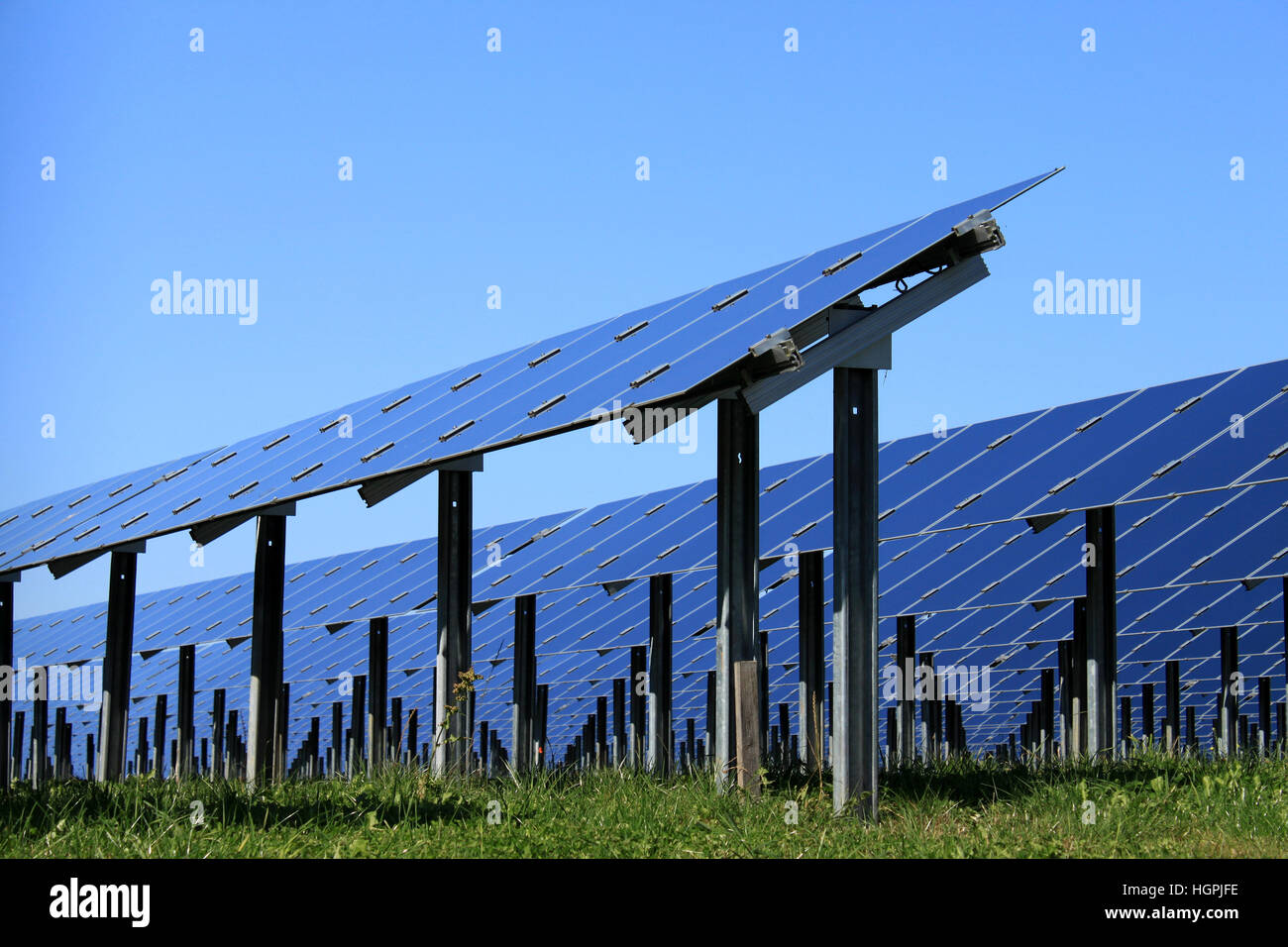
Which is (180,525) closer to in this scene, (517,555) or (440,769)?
(440,769)

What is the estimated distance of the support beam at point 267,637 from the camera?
62.6 ft

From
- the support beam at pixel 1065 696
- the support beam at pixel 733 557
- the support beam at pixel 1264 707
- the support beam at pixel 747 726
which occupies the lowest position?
the support beam at pixel 1264 707

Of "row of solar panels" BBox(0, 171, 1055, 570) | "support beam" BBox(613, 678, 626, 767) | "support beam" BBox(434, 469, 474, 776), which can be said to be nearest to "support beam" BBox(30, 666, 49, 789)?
"row of solar panels" BBox(0, 171, 1055, 570)

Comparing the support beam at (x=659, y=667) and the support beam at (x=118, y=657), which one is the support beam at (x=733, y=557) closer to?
the support beam at (x=659, y=667)

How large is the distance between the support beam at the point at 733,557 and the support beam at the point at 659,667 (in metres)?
9.98

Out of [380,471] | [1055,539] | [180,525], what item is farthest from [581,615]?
[380,471]

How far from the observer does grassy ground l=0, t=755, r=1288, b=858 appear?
11102 mm

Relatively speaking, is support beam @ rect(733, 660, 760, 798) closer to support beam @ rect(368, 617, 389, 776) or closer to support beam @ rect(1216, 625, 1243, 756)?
support beam @ rect(368, 617, 389, 776)

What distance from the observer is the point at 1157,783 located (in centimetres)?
1348

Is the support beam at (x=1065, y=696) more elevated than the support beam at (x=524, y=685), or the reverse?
the support beam at (x=524, y=685)

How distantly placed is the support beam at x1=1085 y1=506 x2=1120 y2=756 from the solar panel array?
3.72 ft

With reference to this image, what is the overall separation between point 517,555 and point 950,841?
22177 mm

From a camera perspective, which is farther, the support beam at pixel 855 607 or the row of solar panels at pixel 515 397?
the row of solar panels at pixel 515 397

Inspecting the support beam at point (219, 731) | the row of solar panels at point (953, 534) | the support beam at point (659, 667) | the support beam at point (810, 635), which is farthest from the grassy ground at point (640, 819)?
the support beam at point (219, 731)
